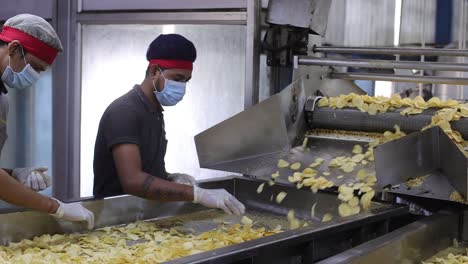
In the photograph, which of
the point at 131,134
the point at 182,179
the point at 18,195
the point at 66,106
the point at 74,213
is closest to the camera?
the point at 18,195

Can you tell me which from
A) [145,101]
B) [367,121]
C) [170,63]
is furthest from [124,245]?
[367,121]

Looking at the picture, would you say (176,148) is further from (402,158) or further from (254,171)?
(402,158)

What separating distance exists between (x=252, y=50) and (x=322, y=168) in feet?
2.84

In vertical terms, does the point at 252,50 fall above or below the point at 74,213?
above

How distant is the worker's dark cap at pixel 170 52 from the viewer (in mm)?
2652

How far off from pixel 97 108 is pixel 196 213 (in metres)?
1.62

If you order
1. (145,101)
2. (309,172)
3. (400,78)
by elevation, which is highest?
(400,78)

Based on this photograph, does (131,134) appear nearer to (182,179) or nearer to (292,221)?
(182,179)

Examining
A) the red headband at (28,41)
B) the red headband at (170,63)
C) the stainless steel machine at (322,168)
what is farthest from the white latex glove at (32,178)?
the red headband at (170,63)

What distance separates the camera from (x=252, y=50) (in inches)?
124

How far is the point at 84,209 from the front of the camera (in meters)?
2.14

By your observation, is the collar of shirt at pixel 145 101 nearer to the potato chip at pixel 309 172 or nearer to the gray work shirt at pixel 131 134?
the gray work shirt at pixel 131 134

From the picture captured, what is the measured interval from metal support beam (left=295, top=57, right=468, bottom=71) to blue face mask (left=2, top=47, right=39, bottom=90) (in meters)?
1.33

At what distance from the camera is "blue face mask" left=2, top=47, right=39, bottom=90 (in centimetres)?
229
